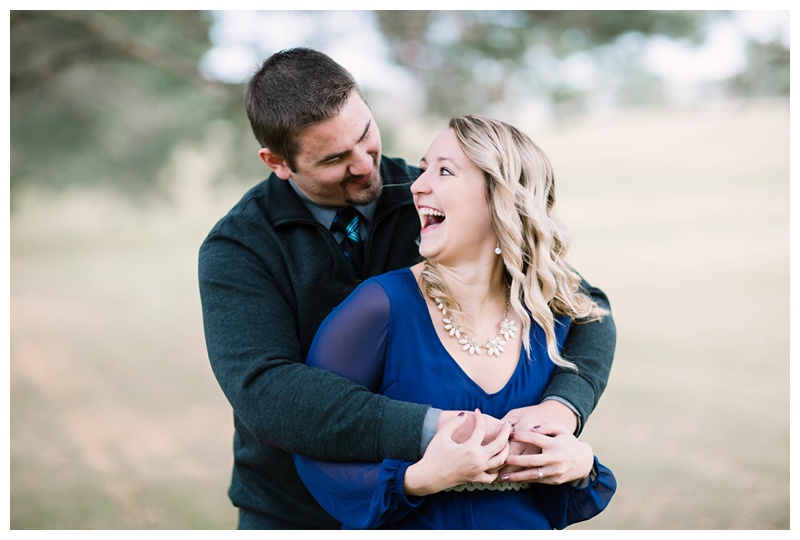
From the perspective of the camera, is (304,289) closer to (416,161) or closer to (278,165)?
(278,165)

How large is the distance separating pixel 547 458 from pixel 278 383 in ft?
2.03

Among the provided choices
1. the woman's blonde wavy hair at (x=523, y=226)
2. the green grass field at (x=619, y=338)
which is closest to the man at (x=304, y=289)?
the woman's blonde wavy hair at (x=523, y=226)

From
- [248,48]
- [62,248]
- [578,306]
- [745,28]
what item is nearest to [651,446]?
[745,28]

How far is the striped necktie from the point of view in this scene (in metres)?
2.28

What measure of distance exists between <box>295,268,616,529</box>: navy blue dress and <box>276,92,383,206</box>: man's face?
410mm

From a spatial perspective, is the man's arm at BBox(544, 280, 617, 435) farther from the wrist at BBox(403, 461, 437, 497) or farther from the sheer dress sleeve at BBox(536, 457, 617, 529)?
the wrist at BBox(403, 461, 437, 497)

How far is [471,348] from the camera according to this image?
1.95 meters

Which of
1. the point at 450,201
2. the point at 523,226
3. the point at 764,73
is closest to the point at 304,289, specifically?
the point at 450,201

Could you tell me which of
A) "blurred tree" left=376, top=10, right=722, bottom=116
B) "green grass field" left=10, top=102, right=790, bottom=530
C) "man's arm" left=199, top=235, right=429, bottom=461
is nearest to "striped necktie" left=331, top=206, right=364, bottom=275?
"man's arm" left=199, top=235, right=429, bottom=461

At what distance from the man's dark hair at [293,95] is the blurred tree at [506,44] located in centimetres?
407

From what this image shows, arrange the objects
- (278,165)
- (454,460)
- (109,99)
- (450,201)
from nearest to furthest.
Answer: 1. (454,460)
2. (450,201)
3. (278,165)
4. (109,99)

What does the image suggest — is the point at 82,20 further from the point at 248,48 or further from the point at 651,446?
the point at 651,446

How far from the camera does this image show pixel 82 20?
6066mm

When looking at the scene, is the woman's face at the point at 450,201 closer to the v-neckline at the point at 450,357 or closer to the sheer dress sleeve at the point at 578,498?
the v-neckline at the point at 450,357
